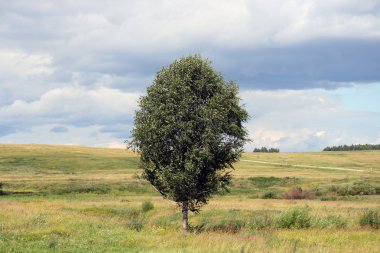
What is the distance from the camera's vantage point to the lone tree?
31312mm

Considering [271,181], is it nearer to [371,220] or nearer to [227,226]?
[371,220]

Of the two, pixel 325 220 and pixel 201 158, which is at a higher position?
pixel 201 158

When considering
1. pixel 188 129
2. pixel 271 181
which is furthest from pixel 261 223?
pixel 271 181

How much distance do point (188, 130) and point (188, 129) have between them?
0.50 ft

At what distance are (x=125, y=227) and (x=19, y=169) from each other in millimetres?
109722

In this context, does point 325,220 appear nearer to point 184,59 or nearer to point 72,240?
point 184,59

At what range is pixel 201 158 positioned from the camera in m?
31.0

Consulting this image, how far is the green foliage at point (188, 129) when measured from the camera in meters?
31.3

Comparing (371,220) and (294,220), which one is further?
(371,220)

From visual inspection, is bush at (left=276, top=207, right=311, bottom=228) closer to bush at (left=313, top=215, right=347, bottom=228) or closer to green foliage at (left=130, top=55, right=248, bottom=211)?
bush at (left=313, top=215, right=347, bottom=228)

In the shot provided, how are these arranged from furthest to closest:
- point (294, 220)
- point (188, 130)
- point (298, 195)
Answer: point (298, 195) → point (294, 220) → point (188, 130)

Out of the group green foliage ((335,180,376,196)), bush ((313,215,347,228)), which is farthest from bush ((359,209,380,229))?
green foliage ((335,180,376,196))

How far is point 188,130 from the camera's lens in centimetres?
3100

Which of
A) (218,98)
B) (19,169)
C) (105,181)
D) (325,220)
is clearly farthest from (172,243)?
(19,169)
